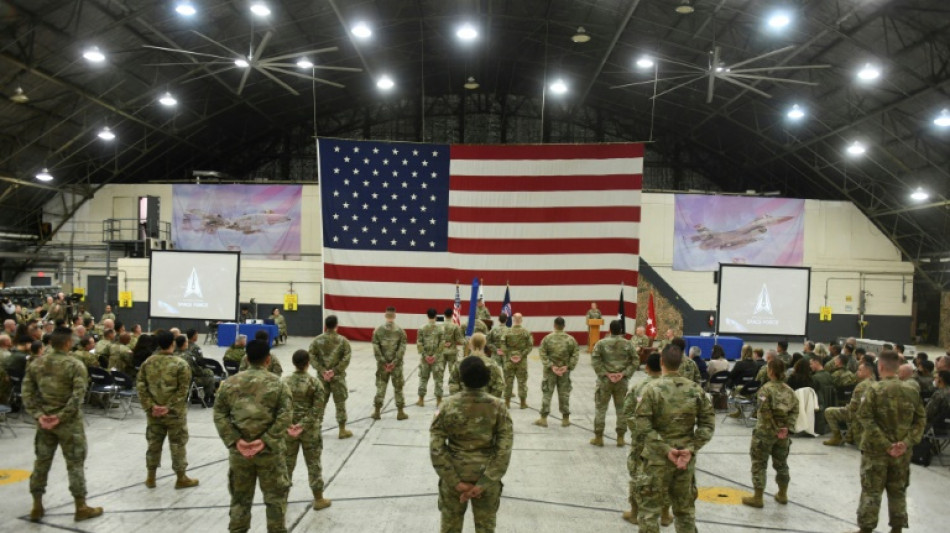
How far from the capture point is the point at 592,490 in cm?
639

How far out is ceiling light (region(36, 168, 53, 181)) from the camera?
20.6 m

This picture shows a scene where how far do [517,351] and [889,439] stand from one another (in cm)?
528

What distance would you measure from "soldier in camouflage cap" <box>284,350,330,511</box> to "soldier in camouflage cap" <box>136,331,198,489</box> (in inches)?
48.3

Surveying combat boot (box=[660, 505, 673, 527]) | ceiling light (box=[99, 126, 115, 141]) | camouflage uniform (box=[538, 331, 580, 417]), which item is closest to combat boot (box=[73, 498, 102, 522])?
combat boot (box=[660, 505, 673, 527])

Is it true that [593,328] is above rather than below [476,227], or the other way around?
below

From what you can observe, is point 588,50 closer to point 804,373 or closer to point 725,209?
point 725,209

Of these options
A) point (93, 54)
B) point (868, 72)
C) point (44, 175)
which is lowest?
point (44, 175)

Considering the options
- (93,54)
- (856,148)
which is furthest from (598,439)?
(856,148)

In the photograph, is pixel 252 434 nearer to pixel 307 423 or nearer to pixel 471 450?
pixel 307 423

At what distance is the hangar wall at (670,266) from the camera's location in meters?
22.2

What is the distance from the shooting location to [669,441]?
14.7 ft

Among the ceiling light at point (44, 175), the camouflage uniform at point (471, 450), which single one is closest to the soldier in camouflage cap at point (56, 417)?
the camouflage uniform at point (471, 450)

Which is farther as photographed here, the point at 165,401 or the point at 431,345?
the point at 431,345

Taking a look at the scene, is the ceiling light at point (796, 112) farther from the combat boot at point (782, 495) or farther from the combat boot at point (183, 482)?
the combat boot at point (183, 482)
